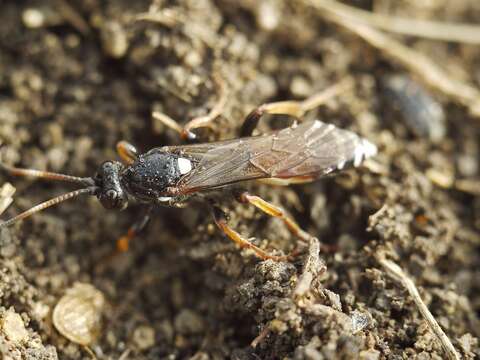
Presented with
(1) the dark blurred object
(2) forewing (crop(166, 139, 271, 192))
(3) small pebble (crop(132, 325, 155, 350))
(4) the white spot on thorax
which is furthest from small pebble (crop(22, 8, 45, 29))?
(1) the dark blurred object

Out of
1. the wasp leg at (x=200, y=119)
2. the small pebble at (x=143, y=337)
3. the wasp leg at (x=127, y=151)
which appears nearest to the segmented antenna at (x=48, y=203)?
the wasp leg at (x=127, y=151)

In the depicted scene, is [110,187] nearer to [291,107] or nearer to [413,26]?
[291,107]

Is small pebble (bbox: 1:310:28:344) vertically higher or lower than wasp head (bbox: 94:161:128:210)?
lower

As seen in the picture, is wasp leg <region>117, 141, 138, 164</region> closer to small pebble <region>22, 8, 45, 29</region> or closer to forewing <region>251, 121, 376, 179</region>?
forewing <region>251, 121, 376, 179</region>

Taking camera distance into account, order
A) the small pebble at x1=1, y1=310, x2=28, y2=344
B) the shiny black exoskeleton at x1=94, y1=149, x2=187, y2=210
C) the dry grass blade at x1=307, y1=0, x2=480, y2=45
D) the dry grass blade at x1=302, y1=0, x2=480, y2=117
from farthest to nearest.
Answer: the dry grass blade at x1=307, y1=0, x2=480, y2=45 < the dry grass blade at x1=302, y1=0, x2=480, y2=117 < the shiny black exoskeleton at x1=94, y1=149, x2=187, y2=210 < the small pebble at x1=1, y1=310, x2=28, y2=344

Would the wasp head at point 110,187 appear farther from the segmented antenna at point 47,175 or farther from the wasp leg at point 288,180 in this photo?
the wasp leg at point 288,180

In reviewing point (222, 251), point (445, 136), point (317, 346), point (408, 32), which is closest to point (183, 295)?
point (222, 251)
